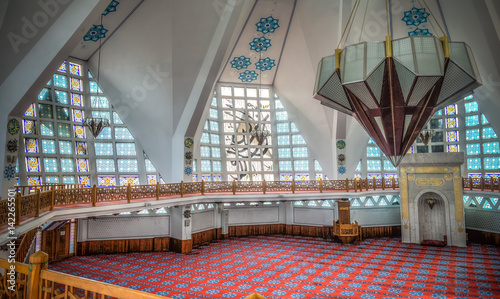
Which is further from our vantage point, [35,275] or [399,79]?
[399,79]

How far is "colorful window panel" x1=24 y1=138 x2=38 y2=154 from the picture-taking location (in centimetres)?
1199

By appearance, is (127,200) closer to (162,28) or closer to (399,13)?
(162,28)

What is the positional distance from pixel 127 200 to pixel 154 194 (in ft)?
4.80

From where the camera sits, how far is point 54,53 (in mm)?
7934

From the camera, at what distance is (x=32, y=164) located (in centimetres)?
1206

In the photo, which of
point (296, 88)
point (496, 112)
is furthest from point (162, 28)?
point (496, 112)

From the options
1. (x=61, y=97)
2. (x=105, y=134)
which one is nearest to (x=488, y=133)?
(x=105, y=134)

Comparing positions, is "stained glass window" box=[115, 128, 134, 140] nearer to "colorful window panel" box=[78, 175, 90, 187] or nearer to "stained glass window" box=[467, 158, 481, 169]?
"colorful window panel" box=[78, 175, 90, 187]

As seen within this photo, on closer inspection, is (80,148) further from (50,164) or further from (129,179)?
(129,179)

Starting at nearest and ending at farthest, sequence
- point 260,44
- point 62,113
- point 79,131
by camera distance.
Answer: point 62,113 < point 79,131 < point 260,44

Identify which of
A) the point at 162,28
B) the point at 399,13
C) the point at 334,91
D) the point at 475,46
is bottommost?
the point at 334,91

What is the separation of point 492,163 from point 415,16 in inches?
313

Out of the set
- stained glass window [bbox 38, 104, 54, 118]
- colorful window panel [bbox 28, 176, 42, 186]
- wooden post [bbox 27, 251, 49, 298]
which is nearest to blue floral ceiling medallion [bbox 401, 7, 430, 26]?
wooden post [bbox 27, 251, 49, 298]

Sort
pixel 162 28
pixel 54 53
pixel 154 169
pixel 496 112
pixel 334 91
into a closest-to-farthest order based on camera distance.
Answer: pixel 334 91 → pixel 54 53 → pixel 162 28 → pixel 496 112 → pixel 154 169
